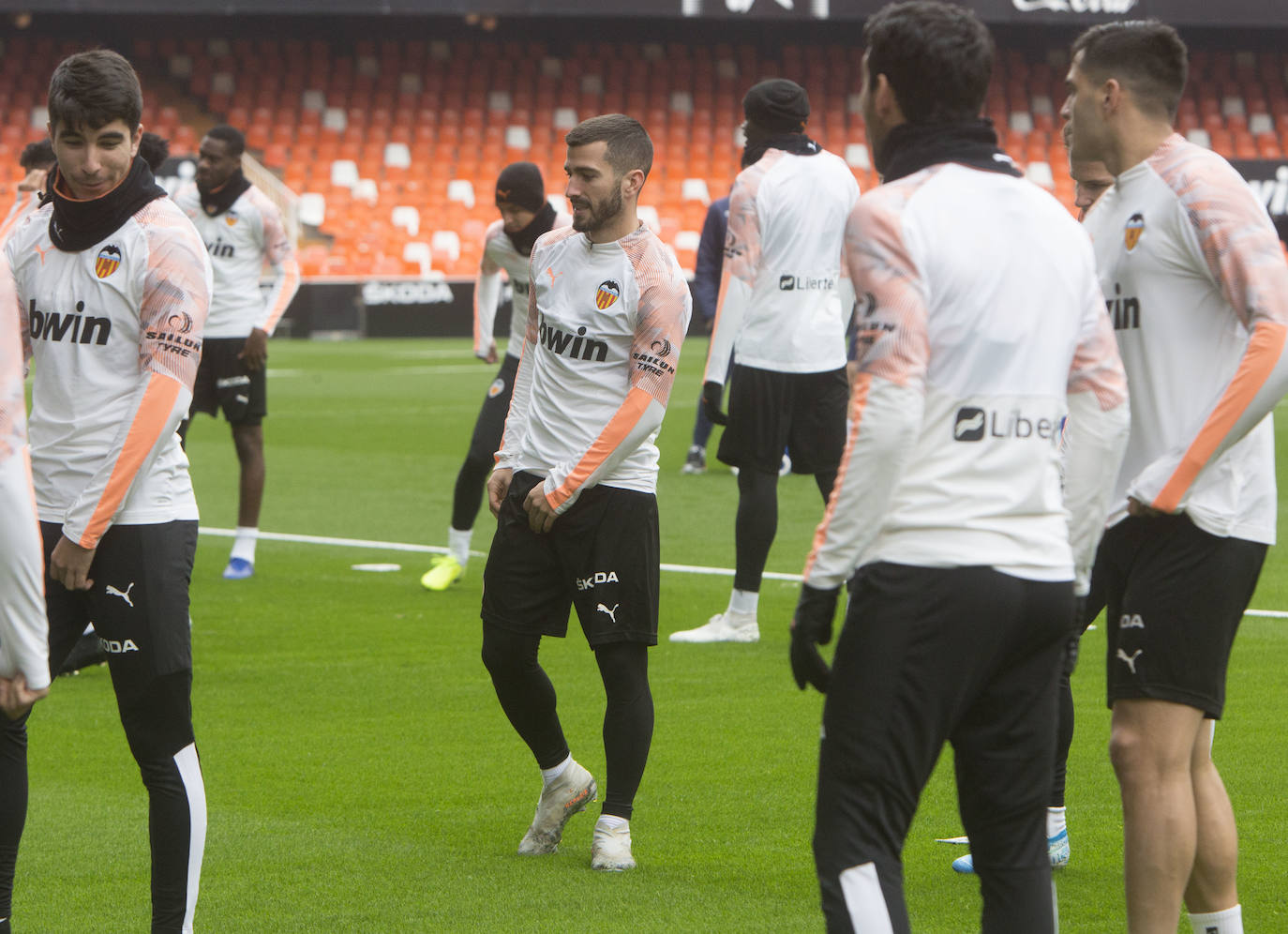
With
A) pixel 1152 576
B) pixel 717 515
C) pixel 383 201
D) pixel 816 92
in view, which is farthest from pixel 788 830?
pixel 816 92

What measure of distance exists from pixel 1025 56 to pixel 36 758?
3393cm

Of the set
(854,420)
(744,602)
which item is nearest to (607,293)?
(854,420)

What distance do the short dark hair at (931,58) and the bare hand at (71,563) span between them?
1.89 meters

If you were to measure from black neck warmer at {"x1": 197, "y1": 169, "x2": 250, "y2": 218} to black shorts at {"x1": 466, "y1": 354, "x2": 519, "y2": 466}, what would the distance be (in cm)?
179

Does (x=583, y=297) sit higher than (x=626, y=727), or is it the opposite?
(x=583, y=297)

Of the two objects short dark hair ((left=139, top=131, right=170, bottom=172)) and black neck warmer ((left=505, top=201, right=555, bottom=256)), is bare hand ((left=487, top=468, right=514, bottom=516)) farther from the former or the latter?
black neck warmer ((left=505, top=201, right=555, bottom=256))

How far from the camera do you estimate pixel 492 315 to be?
32.6 ft

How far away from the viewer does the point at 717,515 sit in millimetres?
11609

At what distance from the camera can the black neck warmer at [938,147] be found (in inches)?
115

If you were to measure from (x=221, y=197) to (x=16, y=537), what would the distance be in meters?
6.60

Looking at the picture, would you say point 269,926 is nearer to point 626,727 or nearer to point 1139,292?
point 626,727

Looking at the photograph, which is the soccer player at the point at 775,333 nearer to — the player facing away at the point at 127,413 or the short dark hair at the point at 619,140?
the short dark hair at the point at 619,140

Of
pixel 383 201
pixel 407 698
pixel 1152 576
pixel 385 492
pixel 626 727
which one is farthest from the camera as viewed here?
pixel 383 201

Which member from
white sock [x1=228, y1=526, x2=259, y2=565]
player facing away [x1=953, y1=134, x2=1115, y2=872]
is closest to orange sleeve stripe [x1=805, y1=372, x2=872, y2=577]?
player facing away [x1=953, y1=134, x2=1115, y2=872]
